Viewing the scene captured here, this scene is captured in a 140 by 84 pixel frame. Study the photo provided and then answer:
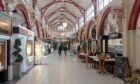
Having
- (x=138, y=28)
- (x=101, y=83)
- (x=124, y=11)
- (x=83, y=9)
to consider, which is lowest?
(x=101, y=83)

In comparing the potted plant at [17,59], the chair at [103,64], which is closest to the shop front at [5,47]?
the potted plant at [17,59]

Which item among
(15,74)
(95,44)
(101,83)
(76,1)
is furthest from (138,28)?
(76,1)

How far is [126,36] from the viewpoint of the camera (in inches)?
464

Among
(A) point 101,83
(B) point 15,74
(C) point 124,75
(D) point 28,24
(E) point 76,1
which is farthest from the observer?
(E) point 76,1

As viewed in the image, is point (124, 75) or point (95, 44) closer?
point (124, 75)

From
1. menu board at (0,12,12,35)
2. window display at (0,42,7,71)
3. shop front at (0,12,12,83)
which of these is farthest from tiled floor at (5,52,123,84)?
menu board at (0,12,12,35)

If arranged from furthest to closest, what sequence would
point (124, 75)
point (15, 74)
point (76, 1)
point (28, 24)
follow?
point (76, 1) → point (28, 24) → point (15, 74) → point (124, 75)

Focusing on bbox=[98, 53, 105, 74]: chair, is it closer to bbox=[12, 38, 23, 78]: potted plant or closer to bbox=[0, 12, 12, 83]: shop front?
bbox=[12, 38, 23, 78]: potted plant

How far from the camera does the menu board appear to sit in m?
9.83

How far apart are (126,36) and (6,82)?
225 inches

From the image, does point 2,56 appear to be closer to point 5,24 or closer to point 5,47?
point 5,47

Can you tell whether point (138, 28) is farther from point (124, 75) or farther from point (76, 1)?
point (76, 1)

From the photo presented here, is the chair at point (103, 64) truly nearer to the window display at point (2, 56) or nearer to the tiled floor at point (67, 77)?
the tiled floor at point (67, 77)

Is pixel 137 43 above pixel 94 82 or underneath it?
above
